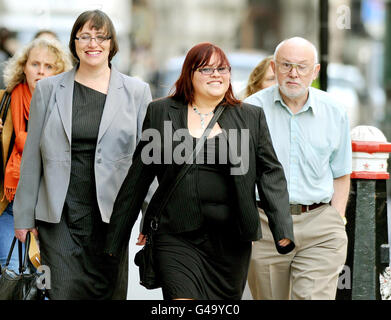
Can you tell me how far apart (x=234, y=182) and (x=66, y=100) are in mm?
1275

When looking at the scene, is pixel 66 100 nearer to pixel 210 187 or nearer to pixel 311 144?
pixel 210 187

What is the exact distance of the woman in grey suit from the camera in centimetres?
550

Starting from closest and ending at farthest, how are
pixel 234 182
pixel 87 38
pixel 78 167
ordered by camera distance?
pixel 234 182
pixel 78 167
pixel 87 38

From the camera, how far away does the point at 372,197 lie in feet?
21.3

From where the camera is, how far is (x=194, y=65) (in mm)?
5172

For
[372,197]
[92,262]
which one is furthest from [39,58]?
[372,197]

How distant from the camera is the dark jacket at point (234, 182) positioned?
16.5ft

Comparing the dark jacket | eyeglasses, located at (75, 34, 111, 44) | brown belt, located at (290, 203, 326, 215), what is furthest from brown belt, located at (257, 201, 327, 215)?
eyeglasses, located at (75, 34, 111, 44)

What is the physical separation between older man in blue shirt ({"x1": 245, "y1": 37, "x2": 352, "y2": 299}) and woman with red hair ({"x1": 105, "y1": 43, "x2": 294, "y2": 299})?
56cm

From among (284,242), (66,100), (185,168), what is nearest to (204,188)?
(185,168)

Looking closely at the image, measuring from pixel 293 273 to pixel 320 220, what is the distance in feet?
1.25

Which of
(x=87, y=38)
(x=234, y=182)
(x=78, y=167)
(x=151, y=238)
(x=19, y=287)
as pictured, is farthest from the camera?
(x=87, y=38)
